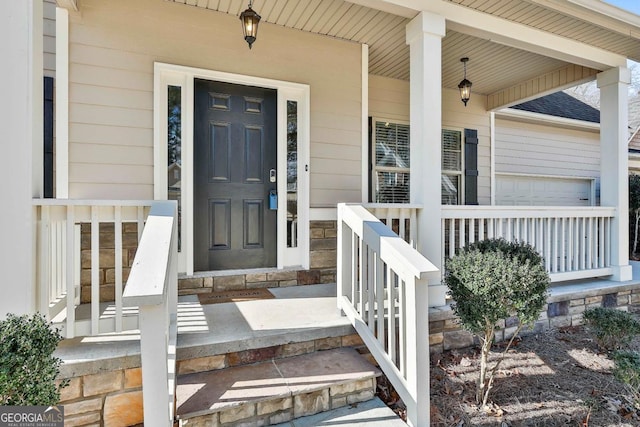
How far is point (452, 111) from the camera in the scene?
17.8 feet

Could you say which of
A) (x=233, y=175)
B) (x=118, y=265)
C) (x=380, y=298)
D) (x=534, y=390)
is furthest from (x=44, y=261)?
(x=534, y=390)

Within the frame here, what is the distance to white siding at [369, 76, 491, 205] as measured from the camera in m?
4.86

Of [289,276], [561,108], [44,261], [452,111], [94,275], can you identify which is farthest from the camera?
[561,108]

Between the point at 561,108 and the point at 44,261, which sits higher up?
the point at 561,108

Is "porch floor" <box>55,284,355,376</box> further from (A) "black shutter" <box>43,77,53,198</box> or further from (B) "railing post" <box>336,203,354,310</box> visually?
(A) "black shutter" <box>43,77,53,198</box>

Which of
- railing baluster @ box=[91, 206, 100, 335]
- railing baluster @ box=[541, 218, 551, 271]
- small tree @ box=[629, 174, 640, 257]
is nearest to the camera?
railing baluster @ box=[91, 206, 100, 335]

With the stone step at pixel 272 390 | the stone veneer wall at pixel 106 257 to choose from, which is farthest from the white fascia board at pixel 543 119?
the stone veneer wall at pixel 106 257

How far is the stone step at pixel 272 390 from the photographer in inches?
71.9

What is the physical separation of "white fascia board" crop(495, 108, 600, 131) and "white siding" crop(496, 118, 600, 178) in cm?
12

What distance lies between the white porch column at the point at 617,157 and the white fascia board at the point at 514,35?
201mm

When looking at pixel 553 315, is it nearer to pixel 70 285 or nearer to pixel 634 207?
pixel 70 285

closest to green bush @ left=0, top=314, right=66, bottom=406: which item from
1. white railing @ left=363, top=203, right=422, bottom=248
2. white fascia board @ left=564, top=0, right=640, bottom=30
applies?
white railing @ left=363, top=203, right=422, bottom=248

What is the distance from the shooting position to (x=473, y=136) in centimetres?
551

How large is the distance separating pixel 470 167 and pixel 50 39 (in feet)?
17.1
